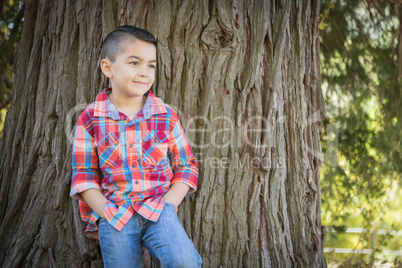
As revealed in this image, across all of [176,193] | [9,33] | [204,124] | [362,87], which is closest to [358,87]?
[362,87]

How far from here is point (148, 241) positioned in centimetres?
226

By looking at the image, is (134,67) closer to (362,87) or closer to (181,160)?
(181,160)

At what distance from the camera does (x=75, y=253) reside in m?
2.78

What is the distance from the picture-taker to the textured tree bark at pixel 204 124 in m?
2.79

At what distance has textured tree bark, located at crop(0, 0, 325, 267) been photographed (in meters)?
2.79

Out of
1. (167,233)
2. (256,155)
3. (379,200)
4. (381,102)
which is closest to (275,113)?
(256,155)

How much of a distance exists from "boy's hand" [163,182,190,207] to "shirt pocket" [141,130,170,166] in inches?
6.2

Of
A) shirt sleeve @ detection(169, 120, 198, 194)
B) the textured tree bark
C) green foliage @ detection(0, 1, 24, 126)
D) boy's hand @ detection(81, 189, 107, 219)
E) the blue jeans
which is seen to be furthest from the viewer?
green foliage @ detection(0, 1, 24, 126)

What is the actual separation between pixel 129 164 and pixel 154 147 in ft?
0.58

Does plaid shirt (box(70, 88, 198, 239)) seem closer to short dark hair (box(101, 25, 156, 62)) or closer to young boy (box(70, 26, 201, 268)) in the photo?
young boy (box(70, 26, 201, 268))

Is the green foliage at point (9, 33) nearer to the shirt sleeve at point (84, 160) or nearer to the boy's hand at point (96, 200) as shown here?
the shirt sleeve at point (84, 160)

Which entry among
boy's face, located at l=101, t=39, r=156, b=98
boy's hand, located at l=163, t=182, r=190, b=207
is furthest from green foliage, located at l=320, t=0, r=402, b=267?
boy's face, located at l=101, t=39, r=156, b=98

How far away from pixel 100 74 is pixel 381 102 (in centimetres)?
341

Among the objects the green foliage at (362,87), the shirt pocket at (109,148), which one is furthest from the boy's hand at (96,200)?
the green foliage at (362,87)
